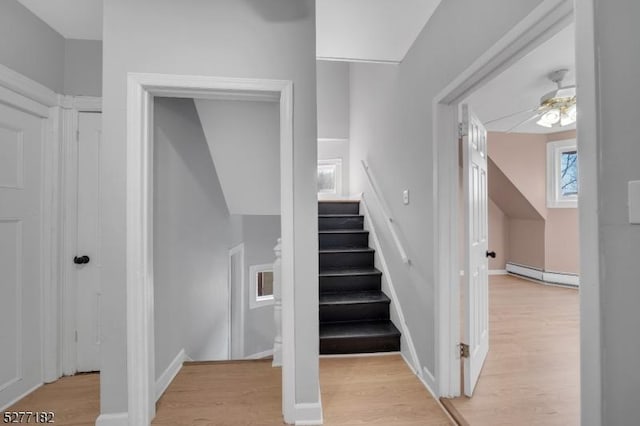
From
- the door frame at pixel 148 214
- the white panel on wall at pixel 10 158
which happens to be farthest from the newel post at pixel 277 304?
the white panel on wall at pixel 10 158

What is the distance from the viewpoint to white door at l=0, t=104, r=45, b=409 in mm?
1841

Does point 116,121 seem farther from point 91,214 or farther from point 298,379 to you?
point 298,379

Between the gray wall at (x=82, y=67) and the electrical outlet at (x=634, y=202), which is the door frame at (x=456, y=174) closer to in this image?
the electrical outlet at (x=634, y=202)

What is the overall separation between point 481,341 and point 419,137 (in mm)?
1559

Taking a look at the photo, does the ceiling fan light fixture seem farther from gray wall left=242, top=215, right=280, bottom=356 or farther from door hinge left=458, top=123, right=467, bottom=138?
gray wall left=242, top=215, right=280, bottom=356

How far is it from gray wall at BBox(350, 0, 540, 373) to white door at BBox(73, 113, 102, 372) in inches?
93.9

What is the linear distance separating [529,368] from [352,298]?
4.74 ft

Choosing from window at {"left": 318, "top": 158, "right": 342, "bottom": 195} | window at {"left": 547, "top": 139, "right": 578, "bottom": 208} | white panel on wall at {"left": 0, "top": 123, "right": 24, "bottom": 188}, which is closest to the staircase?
window at {"left": 318, "top": 158, "right": 342, "bottom": 195}

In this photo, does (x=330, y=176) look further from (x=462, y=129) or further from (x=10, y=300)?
(x=10, y=300)

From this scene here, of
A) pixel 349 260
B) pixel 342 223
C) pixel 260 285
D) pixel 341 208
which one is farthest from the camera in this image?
pixel 260 285

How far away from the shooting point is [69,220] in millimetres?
2207

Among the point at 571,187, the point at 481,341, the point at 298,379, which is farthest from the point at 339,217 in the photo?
the point at 571,187

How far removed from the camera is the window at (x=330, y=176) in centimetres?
512

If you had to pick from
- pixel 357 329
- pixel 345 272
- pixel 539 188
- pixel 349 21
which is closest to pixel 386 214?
pixel 345 272
